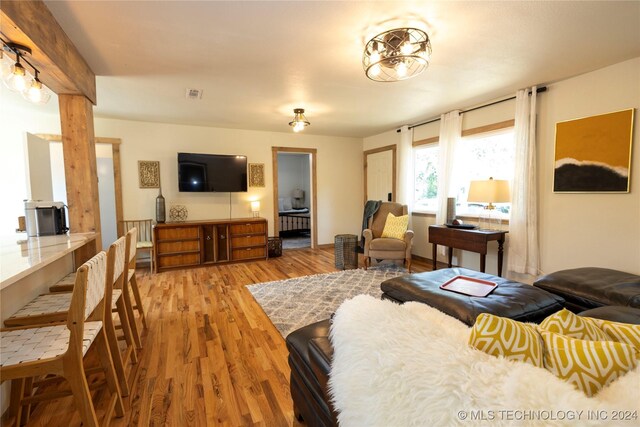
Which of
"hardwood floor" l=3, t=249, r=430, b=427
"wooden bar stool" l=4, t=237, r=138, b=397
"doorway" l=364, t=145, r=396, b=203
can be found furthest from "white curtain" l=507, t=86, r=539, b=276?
"wooden bar stool" l=4, t=237, r=138, b=397

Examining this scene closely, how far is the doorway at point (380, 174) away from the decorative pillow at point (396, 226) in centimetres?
99

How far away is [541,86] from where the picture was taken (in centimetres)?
316

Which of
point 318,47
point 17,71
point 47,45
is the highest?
point 318,47

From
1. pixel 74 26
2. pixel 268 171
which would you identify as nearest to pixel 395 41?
pixel 74 26

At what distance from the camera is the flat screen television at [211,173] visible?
470cm

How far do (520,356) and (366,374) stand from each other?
0.44 m

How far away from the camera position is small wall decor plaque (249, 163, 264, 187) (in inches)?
211

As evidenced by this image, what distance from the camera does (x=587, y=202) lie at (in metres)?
2.89

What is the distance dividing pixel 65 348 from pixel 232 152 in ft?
14.3

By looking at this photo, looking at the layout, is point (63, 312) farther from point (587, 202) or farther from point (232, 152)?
point (587, 202)

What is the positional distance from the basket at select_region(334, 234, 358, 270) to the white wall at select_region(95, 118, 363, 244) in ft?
5.26

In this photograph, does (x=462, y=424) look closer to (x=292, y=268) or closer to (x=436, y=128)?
(x=292, y=268)

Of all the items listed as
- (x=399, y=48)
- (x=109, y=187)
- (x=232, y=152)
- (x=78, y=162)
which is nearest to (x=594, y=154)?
(x=399, y=48)

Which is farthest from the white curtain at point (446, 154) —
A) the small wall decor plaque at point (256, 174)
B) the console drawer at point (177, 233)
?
the console drawer at point (177, 233)
